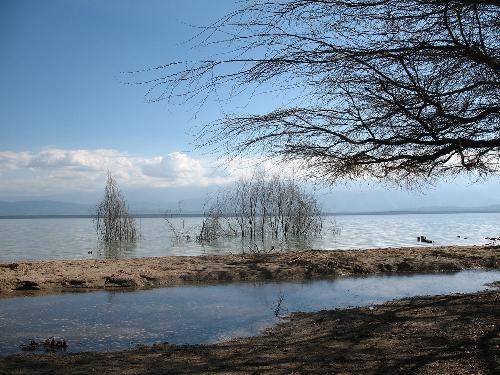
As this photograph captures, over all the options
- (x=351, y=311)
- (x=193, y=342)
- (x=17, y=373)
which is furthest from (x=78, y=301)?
(x=351, y=311)

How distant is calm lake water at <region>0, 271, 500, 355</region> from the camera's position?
755 centimetres

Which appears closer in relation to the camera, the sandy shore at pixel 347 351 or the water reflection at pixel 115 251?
the sandy shore at pixel 347 351

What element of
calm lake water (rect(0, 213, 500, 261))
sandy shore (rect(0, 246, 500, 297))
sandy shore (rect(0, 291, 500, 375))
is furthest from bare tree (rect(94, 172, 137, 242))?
sandy shore (rect(0, 291, 500, 375))

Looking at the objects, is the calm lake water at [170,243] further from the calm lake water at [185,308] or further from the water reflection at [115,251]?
the calm lake water at [185,308]

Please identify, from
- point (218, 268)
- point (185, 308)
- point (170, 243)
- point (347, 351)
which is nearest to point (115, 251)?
point (170, 243)

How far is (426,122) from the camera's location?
418cm

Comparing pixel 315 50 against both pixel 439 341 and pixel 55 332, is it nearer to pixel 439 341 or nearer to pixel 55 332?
pixel 439 341

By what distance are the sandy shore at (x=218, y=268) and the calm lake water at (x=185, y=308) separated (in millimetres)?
918

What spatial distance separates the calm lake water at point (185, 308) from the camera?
755cm

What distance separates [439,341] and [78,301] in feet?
28.0

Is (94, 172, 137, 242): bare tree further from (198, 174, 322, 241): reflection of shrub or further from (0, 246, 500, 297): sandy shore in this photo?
(0, 246, 500, 297): sandy shore

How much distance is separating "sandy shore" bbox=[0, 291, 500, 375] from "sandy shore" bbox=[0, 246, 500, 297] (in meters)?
6.41

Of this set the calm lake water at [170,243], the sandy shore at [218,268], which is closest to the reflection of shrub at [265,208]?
the calm lake water at [170,243]

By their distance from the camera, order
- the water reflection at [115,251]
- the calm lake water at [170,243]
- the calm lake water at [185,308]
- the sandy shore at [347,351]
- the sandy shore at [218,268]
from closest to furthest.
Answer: the sandy shore at [347,351] → the calm lake water at [185,308] → the sandy shore at [218,268] → the water reflection at [115,251] → the calm lake water at [170,243]
